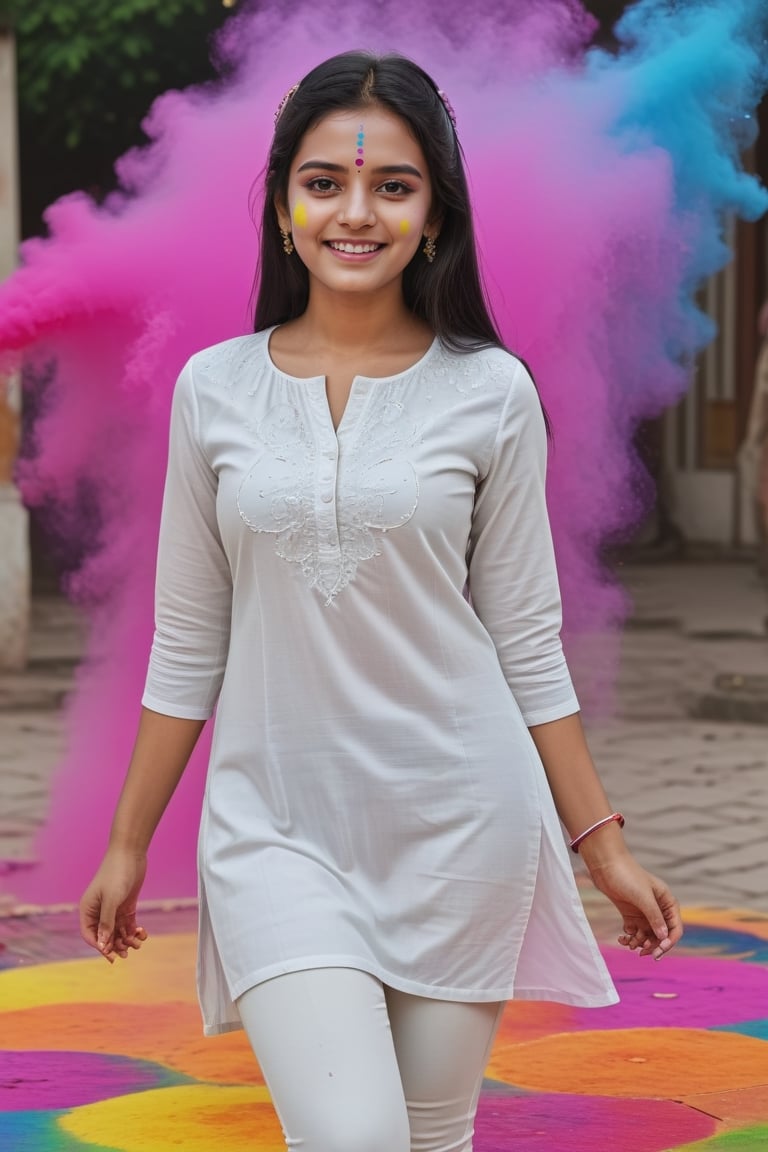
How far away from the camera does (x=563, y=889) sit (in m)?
2.54

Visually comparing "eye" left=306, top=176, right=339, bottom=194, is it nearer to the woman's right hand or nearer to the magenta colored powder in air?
the woman's right hand

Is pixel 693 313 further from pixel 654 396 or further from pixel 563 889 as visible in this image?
pixel 563 889

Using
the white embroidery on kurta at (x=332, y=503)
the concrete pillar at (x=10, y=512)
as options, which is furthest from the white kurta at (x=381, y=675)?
the concrete pillar at (x=10, y=512)

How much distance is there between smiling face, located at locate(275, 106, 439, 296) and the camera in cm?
251

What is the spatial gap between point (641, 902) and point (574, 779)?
174 mm

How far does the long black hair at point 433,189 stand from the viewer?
8.28 feet

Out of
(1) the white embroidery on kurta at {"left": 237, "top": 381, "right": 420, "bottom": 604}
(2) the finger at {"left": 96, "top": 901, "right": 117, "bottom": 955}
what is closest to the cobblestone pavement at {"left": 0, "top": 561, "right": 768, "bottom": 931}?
(2) the finger at {"left": 96, "top": 901, "right": 117, "bottom": 955}

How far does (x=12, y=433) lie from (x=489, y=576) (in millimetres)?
6638

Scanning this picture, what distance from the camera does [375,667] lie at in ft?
7.92

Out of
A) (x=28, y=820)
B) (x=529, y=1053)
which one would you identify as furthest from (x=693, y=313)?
(x=28, y=820)

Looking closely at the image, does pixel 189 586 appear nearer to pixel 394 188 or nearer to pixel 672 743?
pixel 394 188

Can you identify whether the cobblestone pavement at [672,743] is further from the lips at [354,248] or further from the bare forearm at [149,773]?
the lips at [354,248]

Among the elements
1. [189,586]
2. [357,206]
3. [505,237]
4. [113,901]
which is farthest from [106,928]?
[505,237]

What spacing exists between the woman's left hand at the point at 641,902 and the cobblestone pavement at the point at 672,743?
2.43m
